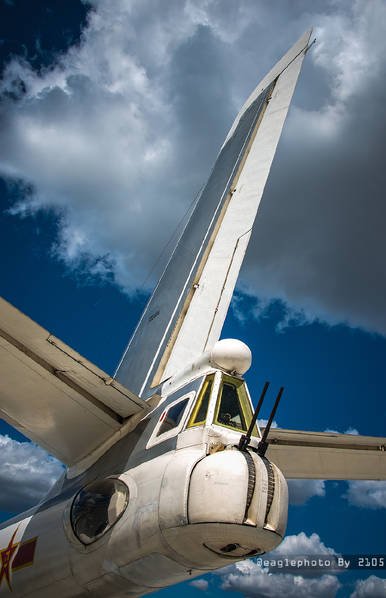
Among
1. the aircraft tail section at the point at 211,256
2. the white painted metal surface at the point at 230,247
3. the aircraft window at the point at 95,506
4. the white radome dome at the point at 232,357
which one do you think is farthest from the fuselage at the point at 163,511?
the aircraft tail section at the point at 211,256

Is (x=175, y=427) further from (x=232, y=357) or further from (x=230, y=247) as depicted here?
(x=230, y=247)

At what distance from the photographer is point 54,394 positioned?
6.60 m

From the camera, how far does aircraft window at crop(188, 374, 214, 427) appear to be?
5418 mm

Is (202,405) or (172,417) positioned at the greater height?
(202,405)

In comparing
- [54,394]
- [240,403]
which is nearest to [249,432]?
[240,403]

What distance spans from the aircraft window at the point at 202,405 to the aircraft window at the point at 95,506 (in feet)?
3.60

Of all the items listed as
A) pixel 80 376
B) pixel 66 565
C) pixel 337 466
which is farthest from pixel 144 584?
pixel 337 466

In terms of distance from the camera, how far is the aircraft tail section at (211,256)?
8211mm

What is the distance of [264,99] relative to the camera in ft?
41.1

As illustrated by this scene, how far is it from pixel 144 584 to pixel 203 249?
6294 millimetres

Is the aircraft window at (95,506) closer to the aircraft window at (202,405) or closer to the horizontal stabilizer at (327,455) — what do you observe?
the aircraft window at (202,405)

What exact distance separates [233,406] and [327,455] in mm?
4015

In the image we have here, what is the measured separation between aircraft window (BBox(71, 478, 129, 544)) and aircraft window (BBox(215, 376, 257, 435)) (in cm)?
141

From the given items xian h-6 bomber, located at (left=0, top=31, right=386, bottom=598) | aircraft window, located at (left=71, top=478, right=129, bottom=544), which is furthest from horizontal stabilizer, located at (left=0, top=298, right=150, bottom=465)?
aircraft window, located at (left=71, top=478, right=129, bottom=544)
